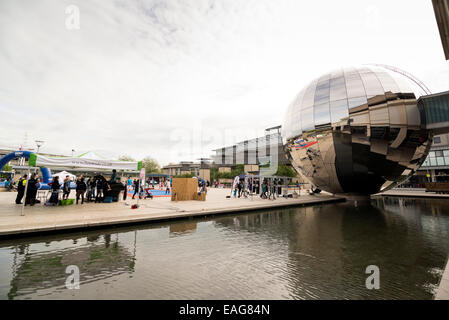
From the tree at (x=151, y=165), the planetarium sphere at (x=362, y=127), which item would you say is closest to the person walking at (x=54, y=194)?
the planetarium sphere at (x=362, y=127)

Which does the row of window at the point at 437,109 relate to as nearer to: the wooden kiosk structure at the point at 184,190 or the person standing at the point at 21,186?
the wooden kiosk structure at the point at 184,190

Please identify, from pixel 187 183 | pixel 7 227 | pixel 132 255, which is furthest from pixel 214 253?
pixel 187 183

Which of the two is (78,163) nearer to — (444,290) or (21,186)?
(21,186)

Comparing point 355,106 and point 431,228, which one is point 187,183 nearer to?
point 355,106

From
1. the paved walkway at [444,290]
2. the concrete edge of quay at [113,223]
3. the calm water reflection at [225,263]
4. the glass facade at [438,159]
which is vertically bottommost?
the calm water reflection at [225,263]

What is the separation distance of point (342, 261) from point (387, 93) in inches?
507

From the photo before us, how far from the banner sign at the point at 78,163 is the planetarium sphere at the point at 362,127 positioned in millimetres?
12673

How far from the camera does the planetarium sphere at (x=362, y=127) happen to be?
13.1 metres

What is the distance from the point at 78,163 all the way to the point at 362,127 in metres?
17.5

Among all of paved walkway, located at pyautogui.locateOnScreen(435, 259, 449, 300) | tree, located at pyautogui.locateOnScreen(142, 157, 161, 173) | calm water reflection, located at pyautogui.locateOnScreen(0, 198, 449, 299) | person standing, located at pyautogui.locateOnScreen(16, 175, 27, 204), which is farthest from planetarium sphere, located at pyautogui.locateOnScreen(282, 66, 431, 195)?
tree, located at pyautogui.locateOnScreen(142, 157, 161, 173)

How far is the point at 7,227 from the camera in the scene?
671cm

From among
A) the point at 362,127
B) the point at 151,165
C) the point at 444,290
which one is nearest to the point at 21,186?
the point at 444,290

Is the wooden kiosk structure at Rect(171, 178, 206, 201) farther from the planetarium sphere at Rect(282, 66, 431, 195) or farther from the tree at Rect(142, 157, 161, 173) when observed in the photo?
the tree at Rect(142, 157, 161, 173)

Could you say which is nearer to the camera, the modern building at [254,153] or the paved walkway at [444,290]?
the paved walkway at [444,290]
